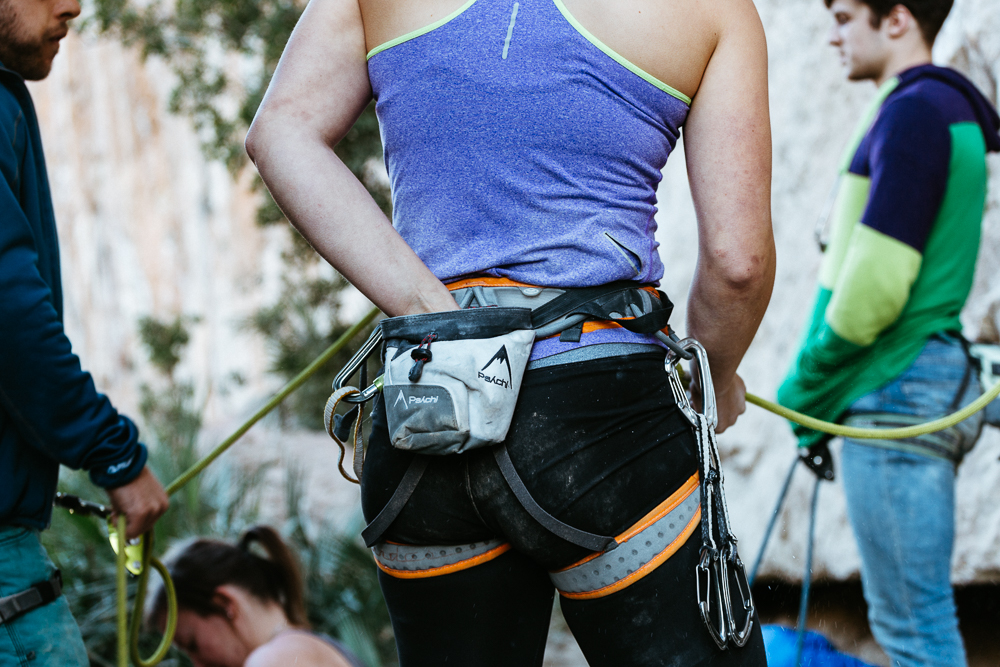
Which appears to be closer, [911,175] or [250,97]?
[911,175]

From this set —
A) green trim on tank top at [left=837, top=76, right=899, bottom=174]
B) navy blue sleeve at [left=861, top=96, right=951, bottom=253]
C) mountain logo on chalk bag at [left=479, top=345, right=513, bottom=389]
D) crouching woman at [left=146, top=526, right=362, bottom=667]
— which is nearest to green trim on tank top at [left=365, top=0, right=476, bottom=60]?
mountain logo on chalk bag at [left=479, top=345, right=513, bottom=389]

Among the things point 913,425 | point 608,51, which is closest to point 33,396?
point 608,51

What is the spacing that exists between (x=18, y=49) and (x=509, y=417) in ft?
4.18

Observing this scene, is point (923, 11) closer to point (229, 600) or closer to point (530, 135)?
point (530, 135)

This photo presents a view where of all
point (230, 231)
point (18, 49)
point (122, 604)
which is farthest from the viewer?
point (230, 231)

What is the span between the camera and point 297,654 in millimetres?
1981

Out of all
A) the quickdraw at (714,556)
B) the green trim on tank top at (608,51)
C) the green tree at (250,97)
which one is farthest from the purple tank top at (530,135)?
the green tree at (250,97)

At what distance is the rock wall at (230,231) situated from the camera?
163 inches

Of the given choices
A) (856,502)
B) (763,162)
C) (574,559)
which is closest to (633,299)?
(763,162)

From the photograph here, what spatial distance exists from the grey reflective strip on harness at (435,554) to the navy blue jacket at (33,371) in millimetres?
737

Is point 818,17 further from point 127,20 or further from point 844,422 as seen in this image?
point 127,20

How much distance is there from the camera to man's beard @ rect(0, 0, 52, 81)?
62.8 inches

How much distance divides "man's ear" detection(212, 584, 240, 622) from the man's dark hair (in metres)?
2.43

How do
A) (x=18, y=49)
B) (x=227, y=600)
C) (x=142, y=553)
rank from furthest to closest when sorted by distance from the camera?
(x=227, y=600), (x=142, y=553), (x=18, y=49)
